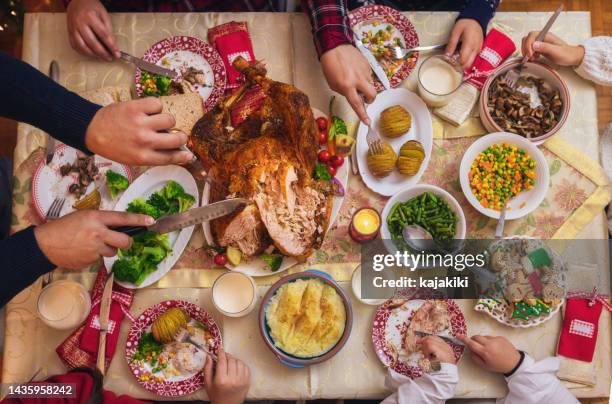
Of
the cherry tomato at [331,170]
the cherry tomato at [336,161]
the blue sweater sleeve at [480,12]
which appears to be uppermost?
the blue sweater sleeve at [480,12]

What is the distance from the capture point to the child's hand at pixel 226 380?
1.37 metres

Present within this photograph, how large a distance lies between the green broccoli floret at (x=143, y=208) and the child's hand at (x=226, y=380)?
1.54 feet

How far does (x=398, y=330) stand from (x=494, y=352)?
0.92ft

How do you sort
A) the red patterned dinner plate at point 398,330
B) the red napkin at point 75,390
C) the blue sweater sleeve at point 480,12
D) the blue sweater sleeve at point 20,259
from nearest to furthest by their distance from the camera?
the blue sweater sleeve at point 20,259
the red napkin at point 75,390
the red patterned dinner plate at point 398,330
the blue sweater sleeve at point 480,12

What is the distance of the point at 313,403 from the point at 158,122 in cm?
139

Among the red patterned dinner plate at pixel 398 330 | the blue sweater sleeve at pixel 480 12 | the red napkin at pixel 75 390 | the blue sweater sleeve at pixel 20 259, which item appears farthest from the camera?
the blue sweater sleeve at pixel 480 12

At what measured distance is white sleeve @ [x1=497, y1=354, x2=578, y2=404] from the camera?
1.40m

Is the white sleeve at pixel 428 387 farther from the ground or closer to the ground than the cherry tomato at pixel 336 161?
closer to the ground

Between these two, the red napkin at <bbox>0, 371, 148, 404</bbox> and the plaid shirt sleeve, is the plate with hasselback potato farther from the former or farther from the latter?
the red napkin at <bbox>0, 371, 148, 404</bbox>

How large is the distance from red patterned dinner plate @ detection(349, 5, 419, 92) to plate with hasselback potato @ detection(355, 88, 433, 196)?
62mm

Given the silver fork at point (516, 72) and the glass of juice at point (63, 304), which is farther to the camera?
the silver fork at point (516, 72)

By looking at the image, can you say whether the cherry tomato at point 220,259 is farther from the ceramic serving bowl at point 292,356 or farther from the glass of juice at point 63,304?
the glass of juice at point 63,304

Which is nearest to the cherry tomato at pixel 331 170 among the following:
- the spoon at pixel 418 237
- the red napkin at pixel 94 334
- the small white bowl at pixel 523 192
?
the spoon at pixel 418 237

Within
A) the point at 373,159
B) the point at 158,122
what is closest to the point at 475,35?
the point at 373,159
